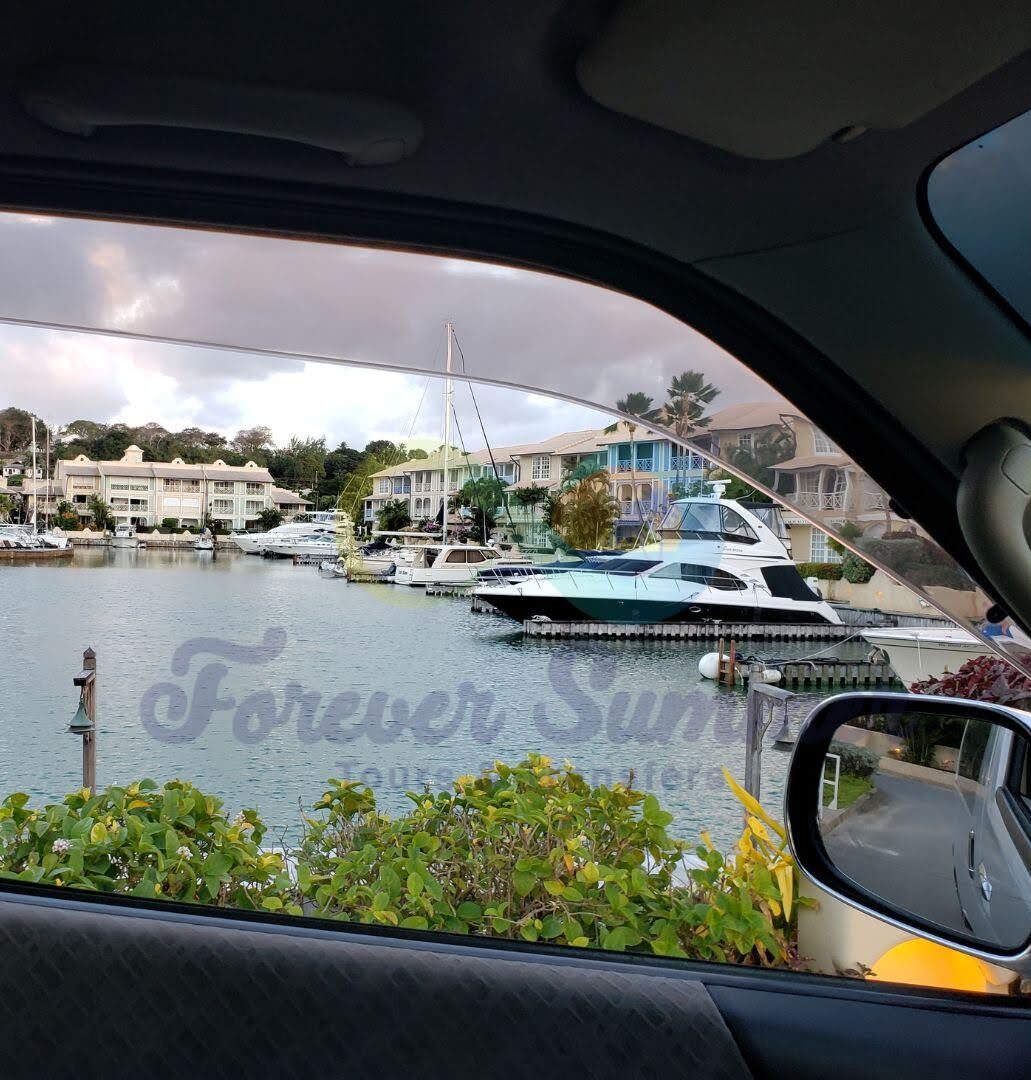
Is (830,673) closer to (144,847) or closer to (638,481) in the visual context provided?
(638,481)

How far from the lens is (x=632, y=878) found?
4.75ft

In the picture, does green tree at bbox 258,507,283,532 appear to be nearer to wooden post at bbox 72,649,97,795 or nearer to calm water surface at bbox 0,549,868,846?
calm water surface at bbox 0,549,868,846

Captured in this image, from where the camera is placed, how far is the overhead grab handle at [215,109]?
42 cm

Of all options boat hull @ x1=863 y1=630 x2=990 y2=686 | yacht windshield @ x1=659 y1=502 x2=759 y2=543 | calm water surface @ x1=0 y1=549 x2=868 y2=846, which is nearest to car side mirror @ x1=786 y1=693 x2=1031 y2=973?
boat hull @ x1=863 y1=630 x2=990 y2=686

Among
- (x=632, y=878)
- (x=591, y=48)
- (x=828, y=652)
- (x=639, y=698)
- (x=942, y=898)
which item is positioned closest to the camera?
(x=591, y=48)

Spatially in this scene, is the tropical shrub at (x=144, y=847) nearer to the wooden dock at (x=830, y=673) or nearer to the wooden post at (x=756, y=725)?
the wooden post at (x=756, y=725)

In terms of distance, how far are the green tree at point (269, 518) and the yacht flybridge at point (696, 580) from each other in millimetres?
1897

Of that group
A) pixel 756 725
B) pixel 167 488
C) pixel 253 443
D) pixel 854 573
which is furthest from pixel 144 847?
pixel 253 443

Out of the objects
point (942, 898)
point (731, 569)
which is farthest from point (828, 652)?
point (942, 898)

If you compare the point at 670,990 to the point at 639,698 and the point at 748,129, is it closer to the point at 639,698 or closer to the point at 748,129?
the point at 748,129

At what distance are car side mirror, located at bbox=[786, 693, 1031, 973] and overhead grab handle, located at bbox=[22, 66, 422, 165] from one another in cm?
39

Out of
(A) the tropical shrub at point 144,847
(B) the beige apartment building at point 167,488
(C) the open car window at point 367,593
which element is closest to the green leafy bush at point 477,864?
(A) the tropical shrub at point 144,847

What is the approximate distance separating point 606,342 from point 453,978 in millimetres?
365

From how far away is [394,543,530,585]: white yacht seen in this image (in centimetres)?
671
